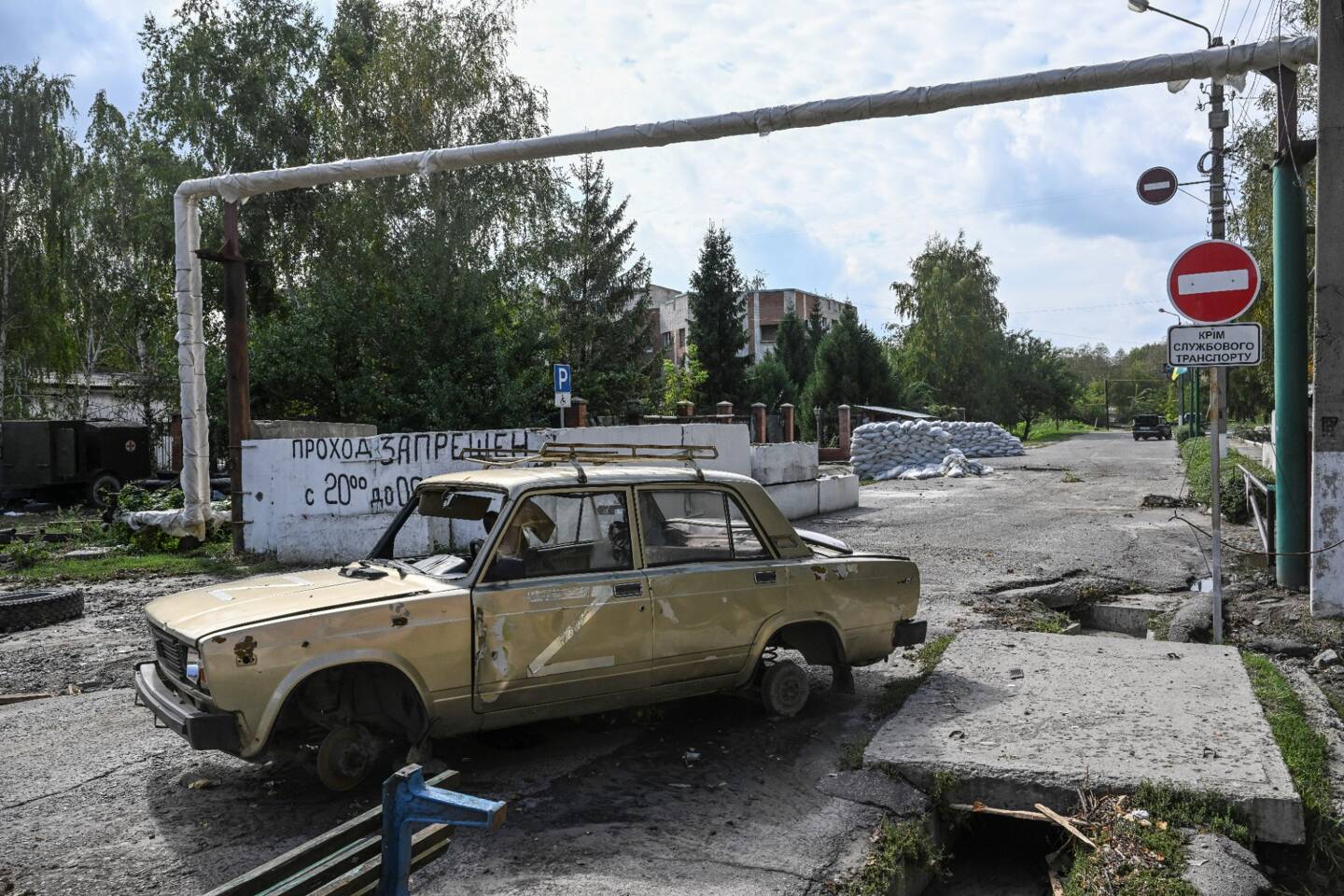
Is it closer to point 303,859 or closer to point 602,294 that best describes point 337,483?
point 303,859

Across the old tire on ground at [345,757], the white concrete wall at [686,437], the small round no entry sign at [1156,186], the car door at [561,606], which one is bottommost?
the old tire on ground at [345,757]

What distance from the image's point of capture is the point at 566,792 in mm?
4688

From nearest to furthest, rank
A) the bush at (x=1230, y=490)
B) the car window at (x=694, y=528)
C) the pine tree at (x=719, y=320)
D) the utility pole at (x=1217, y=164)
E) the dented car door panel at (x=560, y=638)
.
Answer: the dented car door panel at (x=560, y=638), the car window at (x=694, y=528), the bush at (x=1230, y=490), the utility pole at (x=1217, y=164), the pine tree at (x=719, y=320)

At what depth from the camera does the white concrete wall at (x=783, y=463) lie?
55.7 feet

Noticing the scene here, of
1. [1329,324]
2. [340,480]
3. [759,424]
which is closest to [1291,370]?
[1329,324]

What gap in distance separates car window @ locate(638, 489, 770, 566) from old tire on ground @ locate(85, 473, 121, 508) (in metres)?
20.5

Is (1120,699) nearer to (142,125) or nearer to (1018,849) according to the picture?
(1018,849)

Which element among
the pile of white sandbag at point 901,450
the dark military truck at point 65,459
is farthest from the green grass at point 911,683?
the pile of white sandbag at point 901,450

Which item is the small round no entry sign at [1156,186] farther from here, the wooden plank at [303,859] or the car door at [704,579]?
the wooden plank at [303,859]

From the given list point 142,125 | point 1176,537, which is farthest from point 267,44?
point 1176,537

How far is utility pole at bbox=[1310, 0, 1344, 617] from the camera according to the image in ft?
26.7

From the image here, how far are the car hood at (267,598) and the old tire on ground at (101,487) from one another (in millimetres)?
19590

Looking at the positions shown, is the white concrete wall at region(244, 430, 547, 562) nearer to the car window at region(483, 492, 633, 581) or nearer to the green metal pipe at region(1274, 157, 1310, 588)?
the car window at region(483, 492, 633, 581)

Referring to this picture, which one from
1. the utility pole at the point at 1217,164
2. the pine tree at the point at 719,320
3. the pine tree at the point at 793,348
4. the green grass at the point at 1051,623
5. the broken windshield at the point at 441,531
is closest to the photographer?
the broken windshield at the point at 441,531
